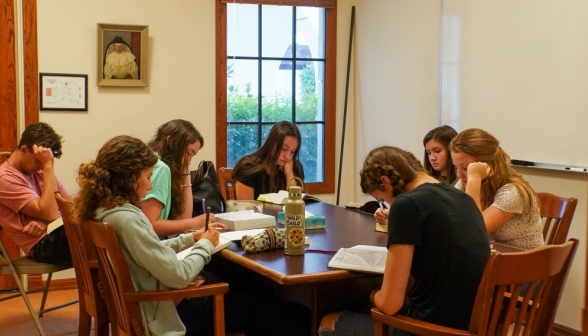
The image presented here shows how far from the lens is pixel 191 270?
2307 millimetres

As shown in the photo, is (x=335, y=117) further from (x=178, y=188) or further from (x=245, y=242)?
(x=245, y=242)

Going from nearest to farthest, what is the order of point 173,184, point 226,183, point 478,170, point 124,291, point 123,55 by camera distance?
point 124,291 < point 478,170 < point 173,184 < point 226,183 < point 123,55

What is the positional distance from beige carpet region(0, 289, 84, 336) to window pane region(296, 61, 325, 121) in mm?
2088

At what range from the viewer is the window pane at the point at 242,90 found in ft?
16.6

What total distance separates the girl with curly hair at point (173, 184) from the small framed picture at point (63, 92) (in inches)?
62.8

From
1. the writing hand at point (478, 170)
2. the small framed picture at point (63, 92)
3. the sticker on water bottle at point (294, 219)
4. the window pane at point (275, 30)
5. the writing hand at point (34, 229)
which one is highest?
the window pane at point (275, 30)

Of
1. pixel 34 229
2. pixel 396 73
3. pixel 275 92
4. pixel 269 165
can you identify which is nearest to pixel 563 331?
pixel 269 165

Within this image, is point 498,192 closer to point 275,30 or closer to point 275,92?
point 275,92

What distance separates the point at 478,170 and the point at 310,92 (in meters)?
2.55

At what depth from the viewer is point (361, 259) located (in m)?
2.38

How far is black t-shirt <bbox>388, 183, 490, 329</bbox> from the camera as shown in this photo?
6.70 feet

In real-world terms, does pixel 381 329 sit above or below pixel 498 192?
below

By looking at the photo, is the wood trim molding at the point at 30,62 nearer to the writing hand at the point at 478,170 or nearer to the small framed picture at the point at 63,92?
the small framed picture at the point at 63,92

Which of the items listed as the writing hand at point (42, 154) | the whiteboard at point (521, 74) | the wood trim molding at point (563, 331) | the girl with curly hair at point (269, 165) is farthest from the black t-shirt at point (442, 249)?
the writing hand at point (42, 154)
